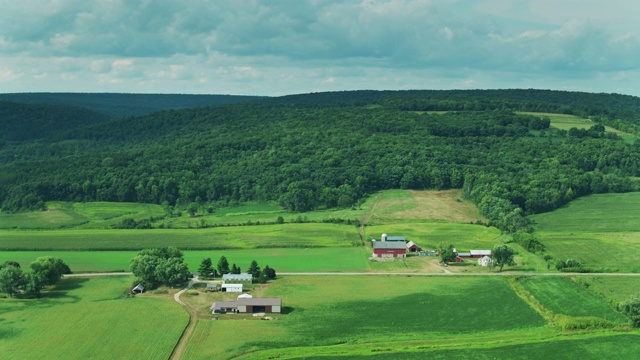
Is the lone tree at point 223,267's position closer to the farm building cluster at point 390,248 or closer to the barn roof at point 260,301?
the barn roof at point 260,301

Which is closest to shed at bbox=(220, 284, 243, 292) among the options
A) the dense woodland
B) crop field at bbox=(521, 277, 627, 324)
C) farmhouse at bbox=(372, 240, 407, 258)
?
farmhouse at bbox=(372, 240, 407, 258)

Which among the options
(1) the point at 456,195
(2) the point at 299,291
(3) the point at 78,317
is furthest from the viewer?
(1) the point at 456,195

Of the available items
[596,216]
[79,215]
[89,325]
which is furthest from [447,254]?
[79,215]

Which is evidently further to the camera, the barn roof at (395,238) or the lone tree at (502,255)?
the barn roof at (395,238)

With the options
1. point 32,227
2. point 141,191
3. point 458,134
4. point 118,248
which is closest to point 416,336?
point 118,248

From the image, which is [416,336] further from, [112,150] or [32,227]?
[112,150]

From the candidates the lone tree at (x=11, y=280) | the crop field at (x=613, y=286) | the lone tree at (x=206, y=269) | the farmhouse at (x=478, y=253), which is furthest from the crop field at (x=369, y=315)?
the lone tree at (x=11, y=280)

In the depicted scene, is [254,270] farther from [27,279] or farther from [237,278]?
[27,279]
